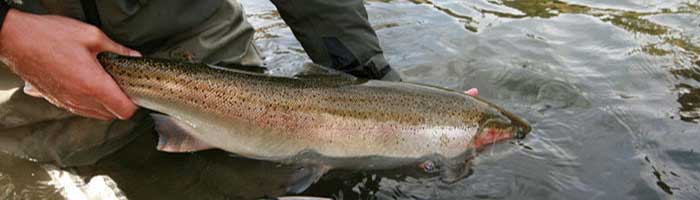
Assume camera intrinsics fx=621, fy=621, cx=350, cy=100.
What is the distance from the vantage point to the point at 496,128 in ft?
9.97

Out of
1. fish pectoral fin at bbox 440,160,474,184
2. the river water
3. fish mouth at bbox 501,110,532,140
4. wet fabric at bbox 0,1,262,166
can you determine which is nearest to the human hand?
wet fabric at bbox 0,1,262,166

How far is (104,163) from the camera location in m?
3.23

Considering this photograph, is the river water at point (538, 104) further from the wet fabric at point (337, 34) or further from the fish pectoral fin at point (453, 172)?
the wet fabric at point (337, 34)

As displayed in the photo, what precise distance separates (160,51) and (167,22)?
0.70 ft

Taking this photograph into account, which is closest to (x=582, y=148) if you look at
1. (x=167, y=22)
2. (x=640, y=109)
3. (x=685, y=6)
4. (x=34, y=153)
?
(x=640, y=109)

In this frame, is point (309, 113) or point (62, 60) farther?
point (309, 113)

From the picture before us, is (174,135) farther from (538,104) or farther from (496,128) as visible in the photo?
(538,104)

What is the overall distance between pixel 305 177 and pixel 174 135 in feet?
2.10

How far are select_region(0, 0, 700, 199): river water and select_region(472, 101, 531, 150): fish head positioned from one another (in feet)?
0.32

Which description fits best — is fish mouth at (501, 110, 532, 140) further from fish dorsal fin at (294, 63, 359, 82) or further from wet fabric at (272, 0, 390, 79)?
fish dorsal fin at (294, 63, 359, 82)

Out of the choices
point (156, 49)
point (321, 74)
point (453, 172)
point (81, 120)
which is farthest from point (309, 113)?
point (81, 120)

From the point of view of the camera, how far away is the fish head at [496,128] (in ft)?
9.85

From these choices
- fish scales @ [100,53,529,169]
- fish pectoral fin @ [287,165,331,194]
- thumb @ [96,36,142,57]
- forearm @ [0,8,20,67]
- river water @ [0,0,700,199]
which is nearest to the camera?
forearm @ [0,8,20,67]

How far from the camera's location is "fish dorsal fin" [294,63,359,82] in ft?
9.72
